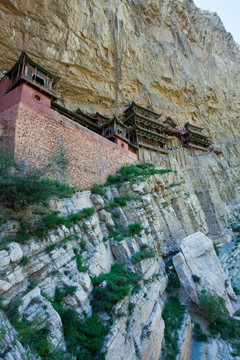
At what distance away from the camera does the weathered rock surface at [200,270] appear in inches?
413

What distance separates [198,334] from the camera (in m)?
9.65

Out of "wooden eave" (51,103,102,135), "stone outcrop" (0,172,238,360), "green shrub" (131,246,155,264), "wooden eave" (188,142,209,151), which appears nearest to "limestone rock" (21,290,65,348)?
"stone outcrop" (0,172,238,360)

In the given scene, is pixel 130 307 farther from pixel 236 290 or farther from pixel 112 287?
pixel 236 290

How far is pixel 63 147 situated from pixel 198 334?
42.5 ft

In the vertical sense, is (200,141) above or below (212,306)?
above

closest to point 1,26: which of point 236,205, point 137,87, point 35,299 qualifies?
point 137,87

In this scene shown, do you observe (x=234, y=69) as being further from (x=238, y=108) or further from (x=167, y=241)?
(x=167, y=241)

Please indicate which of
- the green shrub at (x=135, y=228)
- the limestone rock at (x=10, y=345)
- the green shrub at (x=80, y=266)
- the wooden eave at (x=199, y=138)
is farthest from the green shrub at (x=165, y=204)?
the wooden eave at (x=199, y=138)

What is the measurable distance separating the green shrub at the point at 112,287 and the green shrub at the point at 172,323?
9.62ft

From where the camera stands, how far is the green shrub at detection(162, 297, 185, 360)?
25.6ft

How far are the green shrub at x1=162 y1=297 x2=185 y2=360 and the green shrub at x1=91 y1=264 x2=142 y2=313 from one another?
293cm

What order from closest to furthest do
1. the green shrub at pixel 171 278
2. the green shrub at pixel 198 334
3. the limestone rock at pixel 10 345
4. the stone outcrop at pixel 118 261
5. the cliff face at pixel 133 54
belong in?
the limestone rock at pixel 10 345 → the stone outcrop at pixel 118 261 → the green shrub at pixel 198 334 → the green shrub at pixel 171 278 → the cliff face at pixel 133 54

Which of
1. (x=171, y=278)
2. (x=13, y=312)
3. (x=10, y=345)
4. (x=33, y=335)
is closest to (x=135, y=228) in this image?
(x=171, y=278)

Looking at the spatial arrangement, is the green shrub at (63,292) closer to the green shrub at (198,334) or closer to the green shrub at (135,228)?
the green shrub at (135,228)
